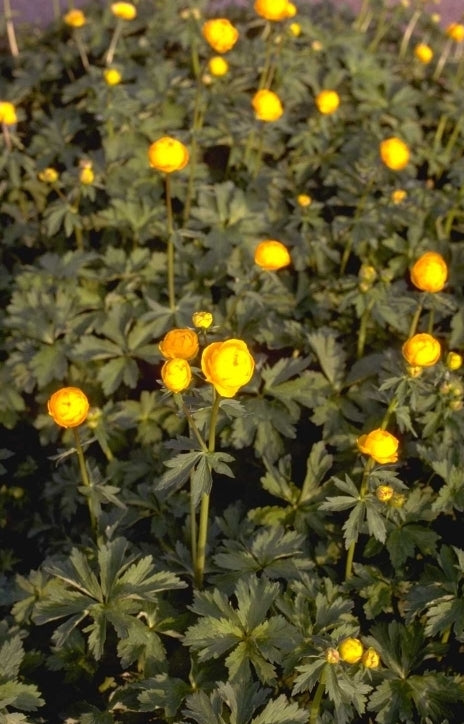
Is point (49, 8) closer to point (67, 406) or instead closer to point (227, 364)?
point (67, 406)

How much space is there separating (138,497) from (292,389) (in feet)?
1.94

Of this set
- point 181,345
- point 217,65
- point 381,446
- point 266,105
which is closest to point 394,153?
point 266,105

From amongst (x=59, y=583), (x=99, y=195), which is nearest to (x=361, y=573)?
(x=59, y=583)

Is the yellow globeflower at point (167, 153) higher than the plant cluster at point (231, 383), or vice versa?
the yellow globeflower at point (167, 153)

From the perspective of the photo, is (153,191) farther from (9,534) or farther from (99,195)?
(9,534)

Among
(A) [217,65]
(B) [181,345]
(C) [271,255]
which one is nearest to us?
(B) [181,345]

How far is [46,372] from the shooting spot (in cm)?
243

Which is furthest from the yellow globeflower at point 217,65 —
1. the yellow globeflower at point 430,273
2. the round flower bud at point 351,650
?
the round flower bud at point 351,650

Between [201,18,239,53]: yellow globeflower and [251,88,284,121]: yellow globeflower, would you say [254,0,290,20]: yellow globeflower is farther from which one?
[251,88,284,121]: yellow globeflower

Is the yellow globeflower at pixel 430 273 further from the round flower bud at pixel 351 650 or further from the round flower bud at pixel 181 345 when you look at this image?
the round flower bud at pixel 351 650

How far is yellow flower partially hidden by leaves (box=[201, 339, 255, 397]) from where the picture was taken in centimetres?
140

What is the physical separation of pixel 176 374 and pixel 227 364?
0.13 metres

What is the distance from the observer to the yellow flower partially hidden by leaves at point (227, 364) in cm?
140

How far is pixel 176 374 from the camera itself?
147cm
